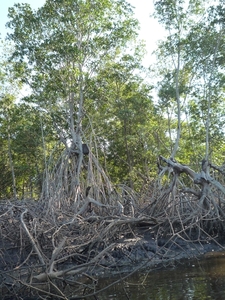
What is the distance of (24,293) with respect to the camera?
Answer: 20.1 feet

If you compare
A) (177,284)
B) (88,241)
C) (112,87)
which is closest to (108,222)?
(88,241)

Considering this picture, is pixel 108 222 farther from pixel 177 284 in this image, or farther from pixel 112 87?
pixel 112 87

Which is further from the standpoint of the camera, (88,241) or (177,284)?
(88,241)

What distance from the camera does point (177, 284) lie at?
20.3 ft

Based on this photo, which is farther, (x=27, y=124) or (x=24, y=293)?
(x=27, y=124)

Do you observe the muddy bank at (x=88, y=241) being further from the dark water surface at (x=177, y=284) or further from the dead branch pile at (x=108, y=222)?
the dark water surface at (x=177, y=284)

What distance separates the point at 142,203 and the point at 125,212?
0.93 meters

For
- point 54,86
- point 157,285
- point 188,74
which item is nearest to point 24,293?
point 157,285

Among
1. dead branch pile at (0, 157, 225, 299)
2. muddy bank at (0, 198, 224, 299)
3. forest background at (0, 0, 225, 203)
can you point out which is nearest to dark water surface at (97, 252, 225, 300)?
muddy bank at (0, 198, 224, 299)

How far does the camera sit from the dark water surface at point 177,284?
18.2 feet

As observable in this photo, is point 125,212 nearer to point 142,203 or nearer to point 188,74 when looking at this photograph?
point 142,203

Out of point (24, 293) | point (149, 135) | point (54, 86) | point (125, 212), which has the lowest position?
point (24, 293)

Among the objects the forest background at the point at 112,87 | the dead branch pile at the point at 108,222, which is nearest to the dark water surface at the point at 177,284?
the dead branch pile at the point at 108,222

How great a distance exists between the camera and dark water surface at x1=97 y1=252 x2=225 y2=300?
5.54 metres
